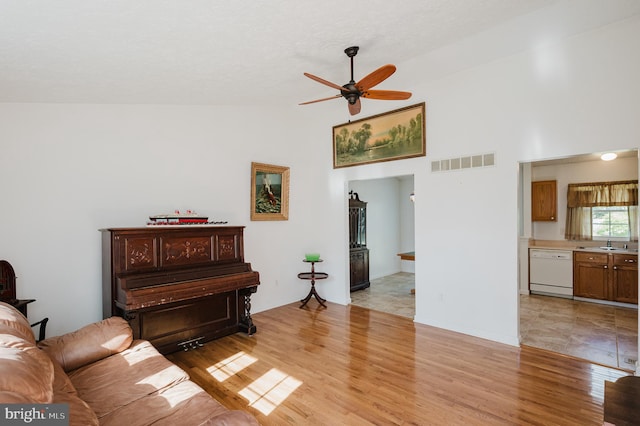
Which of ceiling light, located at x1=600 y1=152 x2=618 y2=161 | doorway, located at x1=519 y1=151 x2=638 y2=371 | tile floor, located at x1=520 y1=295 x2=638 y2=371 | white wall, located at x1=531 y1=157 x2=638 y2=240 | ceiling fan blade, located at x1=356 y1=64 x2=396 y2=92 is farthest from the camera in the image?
white wall, located at x1=531 y1=157 x2=638 y2=240

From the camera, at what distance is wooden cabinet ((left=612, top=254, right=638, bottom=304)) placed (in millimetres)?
5129

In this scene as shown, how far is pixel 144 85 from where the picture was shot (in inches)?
134

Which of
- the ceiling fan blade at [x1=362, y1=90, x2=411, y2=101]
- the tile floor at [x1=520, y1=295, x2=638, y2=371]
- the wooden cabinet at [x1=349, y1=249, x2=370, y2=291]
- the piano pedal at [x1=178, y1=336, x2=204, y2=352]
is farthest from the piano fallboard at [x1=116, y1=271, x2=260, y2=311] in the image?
the tile floor at [x1=520, y1=295, x2=638, y2=371]

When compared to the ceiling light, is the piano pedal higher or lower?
lower

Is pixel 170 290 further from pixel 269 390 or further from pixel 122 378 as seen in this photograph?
pixel 269 390

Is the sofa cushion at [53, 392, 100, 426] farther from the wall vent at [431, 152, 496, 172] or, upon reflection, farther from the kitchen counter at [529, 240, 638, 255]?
the kitchen counter at [529, 240, 638, 255]

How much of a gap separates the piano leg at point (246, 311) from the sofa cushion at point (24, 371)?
277cm

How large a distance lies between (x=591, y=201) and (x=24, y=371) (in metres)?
7.81

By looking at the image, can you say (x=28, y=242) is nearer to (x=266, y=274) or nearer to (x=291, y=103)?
(x=266, y=274)

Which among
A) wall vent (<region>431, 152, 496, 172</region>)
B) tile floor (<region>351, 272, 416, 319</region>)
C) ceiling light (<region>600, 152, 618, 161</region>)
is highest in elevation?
ceiling light (<region>600, 152, 618, 161</region>)

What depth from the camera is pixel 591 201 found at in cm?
592

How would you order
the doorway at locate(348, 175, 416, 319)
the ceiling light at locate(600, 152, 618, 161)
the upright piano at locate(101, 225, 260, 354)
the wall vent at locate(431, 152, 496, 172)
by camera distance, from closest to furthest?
the upright piano at locate(101, 225, 260, 354) → the wall vent at locate(431, 152, 496, 172) → the ceiling light at locate(600, 152, 618, 161) → the doorway at locate(348, 175, 416, 319)

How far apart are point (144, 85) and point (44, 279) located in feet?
7.67

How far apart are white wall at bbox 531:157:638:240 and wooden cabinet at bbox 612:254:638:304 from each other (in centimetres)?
111
